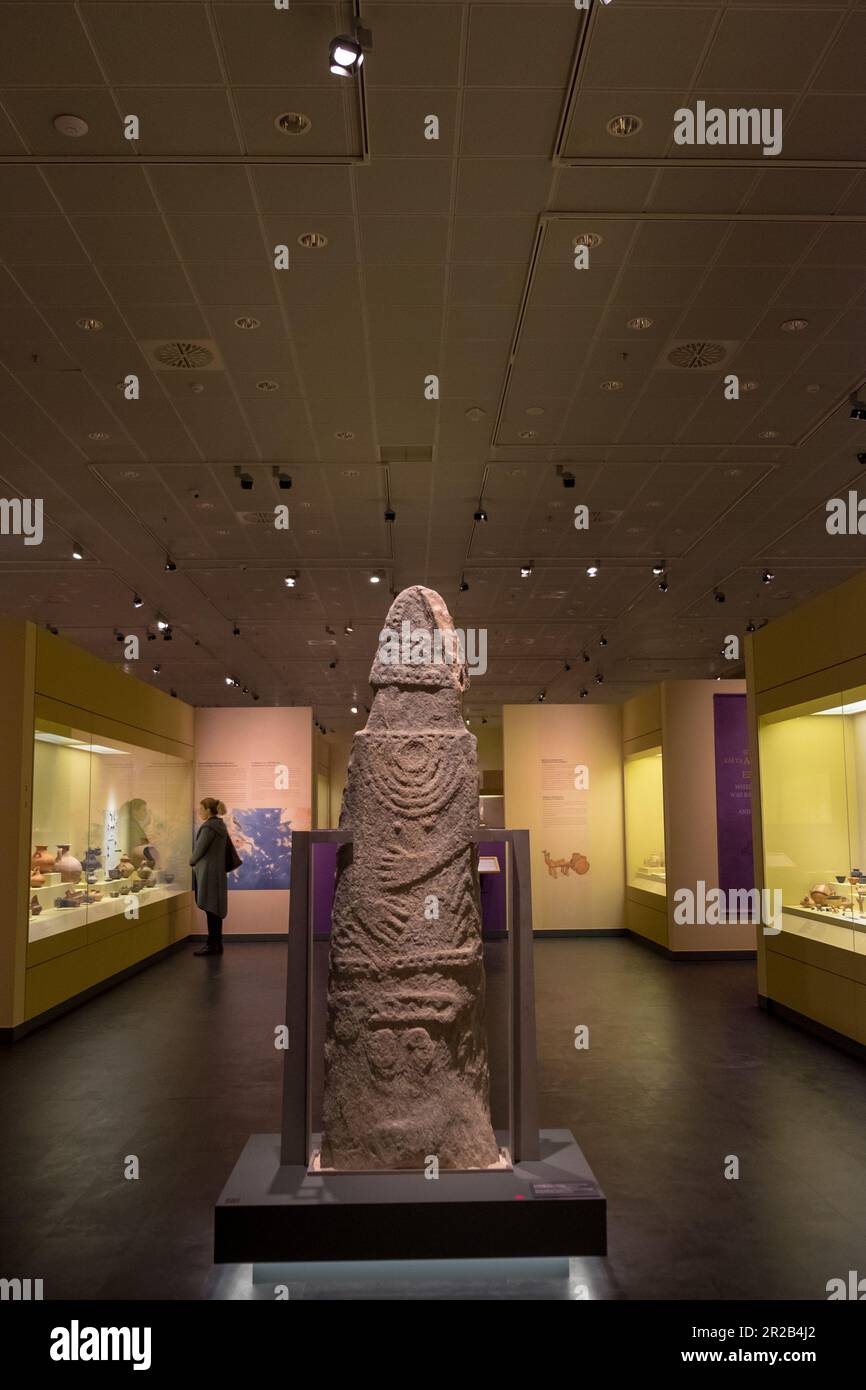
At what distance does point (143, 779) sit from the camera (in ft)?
39.6

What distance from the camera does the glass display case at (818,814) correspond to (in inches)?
295

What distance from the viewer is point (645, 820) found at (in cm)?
1407

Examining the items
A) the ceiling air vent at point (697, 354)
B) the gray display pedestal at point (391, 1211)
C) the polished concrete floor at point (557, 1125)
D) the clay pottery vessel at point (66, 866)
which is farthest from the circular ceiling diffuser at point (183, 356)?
the gray display pedestal at point (391, 1211)

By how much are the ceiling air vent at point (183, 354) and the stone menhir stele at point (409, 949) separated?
4498mm

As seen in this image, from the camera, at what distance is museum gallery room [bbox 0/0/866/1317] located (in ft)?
13.7

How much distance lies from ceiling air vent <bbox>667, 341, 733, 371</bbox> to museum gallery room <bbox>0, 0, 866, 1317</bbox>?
0.08 metres

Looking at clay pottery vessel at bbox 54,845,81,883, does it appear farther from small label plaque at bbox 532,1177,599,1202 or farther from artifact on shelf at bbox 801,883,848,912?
artifact on shelf at bbox 801,883,848,912

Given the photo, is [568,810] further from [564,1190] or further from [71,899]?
[564,1190]

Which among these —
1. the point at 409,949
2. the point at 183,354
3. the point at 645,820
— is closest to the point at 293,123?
the point at 183,354

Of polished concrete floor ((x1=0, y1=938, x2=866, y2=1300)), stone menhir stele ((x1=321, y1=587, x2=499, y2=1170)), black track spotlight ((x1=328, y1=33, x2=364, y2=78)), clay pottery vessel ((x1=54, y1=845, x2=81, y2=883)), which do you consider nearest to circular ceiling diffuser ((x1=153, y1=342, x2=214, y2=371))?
black track spotlight ((x1=328, y1=33, x2=364, y2=78))

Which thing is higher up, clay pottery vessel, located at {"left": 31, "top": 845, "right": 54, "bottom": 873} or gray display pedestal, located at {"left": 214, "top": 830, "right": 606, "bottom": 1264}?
clay pottery vessel, located at {"left": 31, "top": 845, "right": 54, "bottom": 873}

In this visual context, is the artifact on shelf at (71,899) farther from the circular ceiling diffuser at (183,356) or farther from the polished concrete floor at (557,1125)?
the circular ceiling diffuser at (183,356)

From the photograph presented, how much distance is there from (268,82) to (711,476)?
6862 mm
